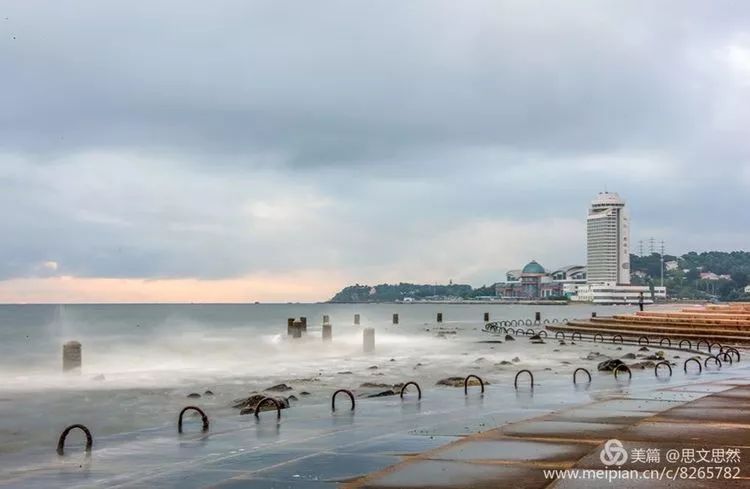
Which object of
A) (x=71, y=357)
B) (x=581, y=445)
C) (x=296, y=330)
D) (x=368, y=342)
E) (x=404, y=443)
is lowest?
(x=296, y=330)

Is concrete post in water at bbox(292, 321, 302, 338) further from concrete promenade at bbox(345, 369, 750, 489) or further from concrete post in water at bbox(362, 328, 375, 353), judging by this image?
concrete promenade at bbox(345, 369, 750, 489)

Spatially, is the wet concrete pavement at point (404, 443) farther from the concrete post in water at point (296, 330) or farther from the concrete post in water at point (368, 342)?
the concrete post in water at point (296, 330)

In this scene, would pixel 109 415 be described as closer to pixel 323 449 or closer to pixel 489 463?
pixel 323 449

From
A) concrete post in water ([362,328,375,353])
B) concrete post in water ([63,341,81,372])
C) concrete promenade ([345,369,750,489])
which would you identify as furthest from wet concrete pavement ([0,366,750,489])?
concrete post in water ([362,328,375,353])

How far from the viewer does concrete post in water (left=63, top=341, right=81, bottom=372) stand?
3753cm

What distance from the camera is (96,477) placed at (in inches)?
433

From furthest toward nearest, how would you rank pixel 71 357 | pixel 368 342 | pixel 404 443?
pixel 368 342 < pixel 71 357 < pixel 404 443

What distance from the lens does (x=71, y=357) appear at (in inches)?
1496

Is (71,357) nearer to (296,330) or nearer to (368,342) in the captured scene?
(368,342)

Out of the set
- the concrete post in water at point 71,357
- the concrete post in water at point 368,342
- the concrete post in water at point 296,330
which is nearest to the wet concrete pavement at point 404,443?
the concrete post in water at point 71,357

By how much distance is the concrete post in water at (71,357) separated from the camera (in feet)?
123

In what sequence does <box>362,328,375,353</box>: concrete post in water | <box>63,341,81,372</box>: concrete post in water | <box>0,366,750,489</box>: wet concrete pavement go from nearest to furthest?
<box>0,366,750,489</box>: wet concrete pavement, <box>63,341,81,372</box>: concrete post in water, <box>362,328,375,353</box>: concrete post in water

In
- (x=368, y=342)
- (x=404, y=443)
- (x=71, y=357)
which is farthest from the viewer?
(x=368, y=342)

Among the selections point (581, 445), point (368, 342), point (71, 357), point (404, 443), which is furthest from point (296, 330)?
point (581, 445)
